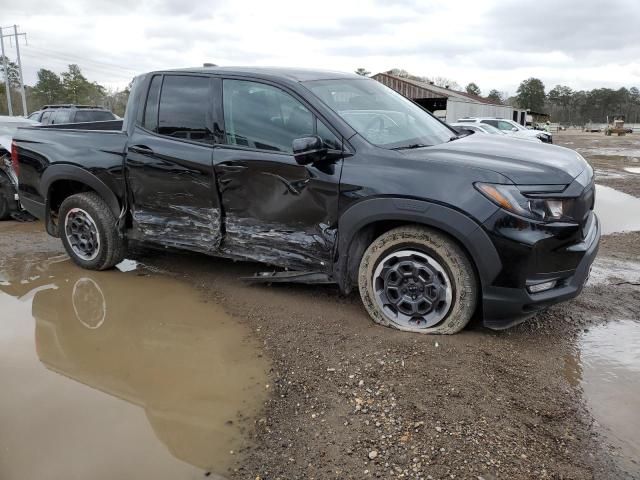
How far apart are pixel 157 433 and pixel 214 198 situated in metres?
2.03

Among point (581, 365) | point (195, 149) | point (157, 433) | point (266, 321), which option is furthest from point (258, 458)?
point (195, 149)

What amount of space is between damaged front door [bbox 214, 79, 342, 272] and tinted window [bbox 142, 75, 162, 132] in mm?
750

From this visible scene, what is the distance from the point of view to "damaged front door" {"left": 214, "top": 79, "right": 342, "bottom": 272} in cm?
379

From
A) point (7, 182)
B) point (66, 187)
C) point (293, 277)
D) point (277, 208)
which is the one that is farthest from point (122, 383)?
point (7, 182)

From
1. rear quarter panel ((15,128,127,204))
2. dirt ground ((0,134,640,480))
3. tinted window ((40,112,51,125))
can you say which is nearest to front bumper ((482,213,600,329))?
dirt ground ((0,134,640,480))

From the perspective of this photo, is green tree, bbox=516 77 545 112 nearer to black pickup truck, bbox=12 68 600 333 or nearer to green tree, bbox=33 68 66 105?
green tree, bbox=33 68 66 105

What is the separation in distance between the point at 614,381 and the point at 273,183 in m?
2.59

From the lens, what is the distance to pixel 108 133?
476 cm

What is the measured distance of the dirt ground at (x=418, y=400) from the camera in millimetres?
2385

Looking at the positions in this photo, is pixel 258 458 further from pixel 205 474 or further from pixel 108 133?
pixel 108 133

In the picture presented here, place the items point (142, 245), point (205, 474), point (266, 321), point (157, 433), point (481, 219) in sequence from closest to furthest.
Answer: point (205, 474)
point (157, 433)
point (481, 219)
point (266, 321)
point (142, 245)

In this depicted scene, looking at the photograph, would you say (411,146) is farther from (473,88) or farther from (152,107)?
(473,88)

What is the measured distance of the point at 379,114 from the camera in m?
4.13

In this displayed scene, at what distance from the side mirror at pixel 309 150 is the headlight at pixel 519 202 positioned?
111 cm
